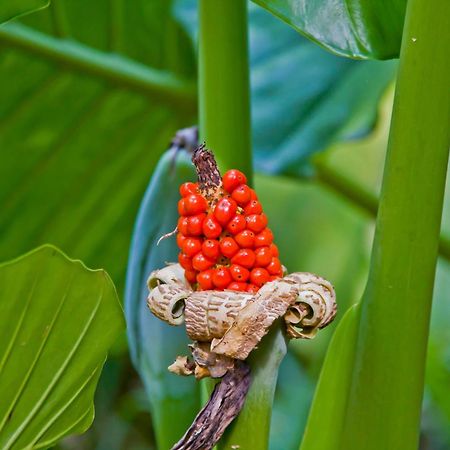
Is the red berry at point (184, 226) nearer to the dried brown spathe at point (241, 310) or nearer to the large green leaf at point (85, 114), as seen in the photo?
the dried brown spathe at point (241, 310)

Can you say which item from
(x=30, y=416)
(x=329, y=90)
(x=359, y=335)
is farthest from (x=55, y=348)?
(x=329, y=90)

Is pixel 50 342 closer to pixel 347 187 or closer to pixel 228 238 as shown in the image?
pixel 228 238

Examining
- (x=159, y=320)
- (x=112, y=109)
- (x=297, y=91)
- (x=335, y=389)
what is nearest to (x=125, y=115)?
(x=112, y=109)

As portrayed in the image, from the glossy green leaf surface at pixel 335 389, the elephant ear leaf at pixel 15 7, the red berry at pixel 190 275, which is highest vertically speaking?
the elephant ear leaf at pixel 15 7

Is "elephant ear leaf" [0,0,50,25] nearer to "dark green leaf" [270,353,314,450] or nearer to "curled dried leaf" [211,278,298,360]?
"curled dried leaf" [211,278,298,360]

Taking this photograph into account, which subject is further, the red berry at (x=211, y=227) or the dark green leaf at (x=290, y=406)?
the dark green leaf at (x=290, y=406)

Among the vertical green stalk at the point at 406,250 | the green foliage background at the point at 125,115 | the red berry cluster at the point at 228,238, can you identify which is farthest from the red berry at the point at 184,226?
the green foliage background at the point at 125,115
